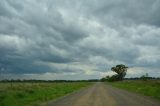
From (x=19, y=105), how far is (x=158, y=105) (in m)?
11.5

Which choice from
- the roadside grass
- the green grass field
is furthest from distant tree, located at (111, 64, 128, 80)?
the green grass field

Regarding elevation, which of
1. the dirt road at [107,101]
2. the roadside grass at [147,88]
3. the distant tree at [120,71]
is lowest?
the dirt road at [107,101]

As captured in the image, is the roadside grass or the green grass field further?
the roadside grass

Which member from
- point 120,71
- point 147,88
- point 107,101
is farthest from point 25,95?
point 120,71

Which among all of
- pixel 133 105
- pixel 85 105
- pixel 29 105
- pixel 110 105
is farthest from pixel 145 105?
pixel 29 105

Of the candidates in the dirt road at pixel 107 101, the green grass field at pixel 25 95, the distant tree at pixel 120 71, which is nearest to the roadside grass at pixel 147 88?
the dirt road at pixel 107 101

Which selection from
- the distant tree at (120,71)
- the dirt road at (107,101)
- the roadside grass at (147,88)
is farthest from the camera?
the distant tree at (120,71)

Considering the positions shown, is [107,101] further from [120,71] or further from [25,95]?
[120,71]

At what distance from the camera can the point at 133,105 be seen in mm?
21953

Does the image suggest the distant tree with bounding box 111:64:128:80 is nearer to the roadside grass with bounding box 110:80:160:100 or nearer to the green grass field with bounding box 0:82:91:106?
the roadside grass with bounding box 110:80:160:100

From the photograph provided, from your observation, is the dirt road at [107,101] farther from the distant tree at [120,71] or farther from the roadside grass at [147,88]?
the distant tree at [120,71]

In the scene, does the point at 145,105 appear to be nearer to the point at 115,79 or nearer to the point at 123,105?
the point at 123,105

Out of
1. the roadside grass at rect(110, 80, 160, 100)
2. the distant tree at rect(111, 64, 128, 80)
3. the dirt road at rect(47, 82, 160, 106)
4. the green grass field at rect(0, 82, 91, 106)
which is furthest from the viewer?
the distant tree at rect(111, 64, 128, 80)

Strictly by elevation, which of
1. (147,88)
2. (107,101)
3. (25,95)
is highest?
(147,88)
